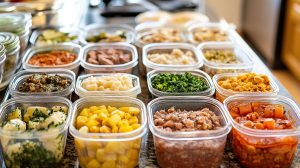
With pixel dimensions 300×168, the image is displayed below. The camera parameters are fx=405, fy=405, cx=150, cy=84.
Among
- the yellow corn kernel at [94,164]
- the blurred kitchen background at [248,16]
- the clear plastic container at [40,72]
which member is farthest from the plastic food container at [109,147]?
the blurred kitchen background at [248,16]

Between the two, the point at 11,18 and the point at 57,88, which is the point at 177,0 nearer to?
the point at 11,18

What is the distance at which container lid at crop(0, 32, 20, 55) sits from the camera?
1.58 meters

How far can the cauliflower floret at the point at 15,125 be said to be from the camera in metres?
1.18

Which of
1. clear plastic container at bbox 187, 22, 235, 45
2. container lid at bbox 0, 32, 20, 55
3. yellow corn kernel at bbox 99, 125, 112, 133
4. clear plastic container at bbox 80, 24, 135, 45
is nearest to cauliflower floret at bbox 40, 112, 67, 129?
yellow corn kernel at bbox 99, 125, 112, 133

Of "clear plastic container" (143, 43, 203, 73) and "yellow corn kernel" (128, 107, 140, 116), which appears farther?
"clear plastic container" (143, 43, 203, 73)

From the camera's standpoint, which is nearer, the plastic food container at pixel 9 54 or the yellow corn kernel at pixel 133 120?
the yellow corn kernel at pixel 133 120

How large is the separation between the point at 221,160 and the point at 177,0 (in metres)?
2.00

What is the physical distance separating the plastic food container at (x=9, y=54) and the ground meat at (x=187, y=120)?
665 mm

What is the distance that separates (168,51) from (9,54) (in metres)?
0.73

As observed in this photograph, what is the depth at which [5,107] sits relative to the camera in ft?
4.32

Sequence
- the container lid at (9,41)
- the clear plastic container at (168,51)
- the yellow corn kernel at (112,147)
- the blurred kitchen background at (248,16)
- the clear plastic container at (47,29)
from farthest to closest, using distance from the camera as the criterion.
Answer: the blurred kitchen background at (248,16) → the clear plastic container at (47,29) → the clear plastic container at (168,51) → the container lid at (9,41) → the yellow corn kernel at (112,147)

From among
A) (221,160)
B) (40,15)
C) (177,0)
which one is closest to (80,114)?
(221,160)

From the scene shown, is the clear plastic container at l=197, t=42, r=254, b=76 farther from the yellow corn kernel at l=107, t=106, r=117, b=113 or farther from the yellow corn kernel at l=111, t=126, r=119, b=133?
the yellow corn kernel at l=111, t=126, r=119, b=133

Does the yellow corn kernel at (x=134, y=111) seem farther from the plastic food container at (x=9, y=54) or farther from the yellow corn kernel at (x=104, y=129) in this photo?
the plastic food container at (x=9, y=54)
